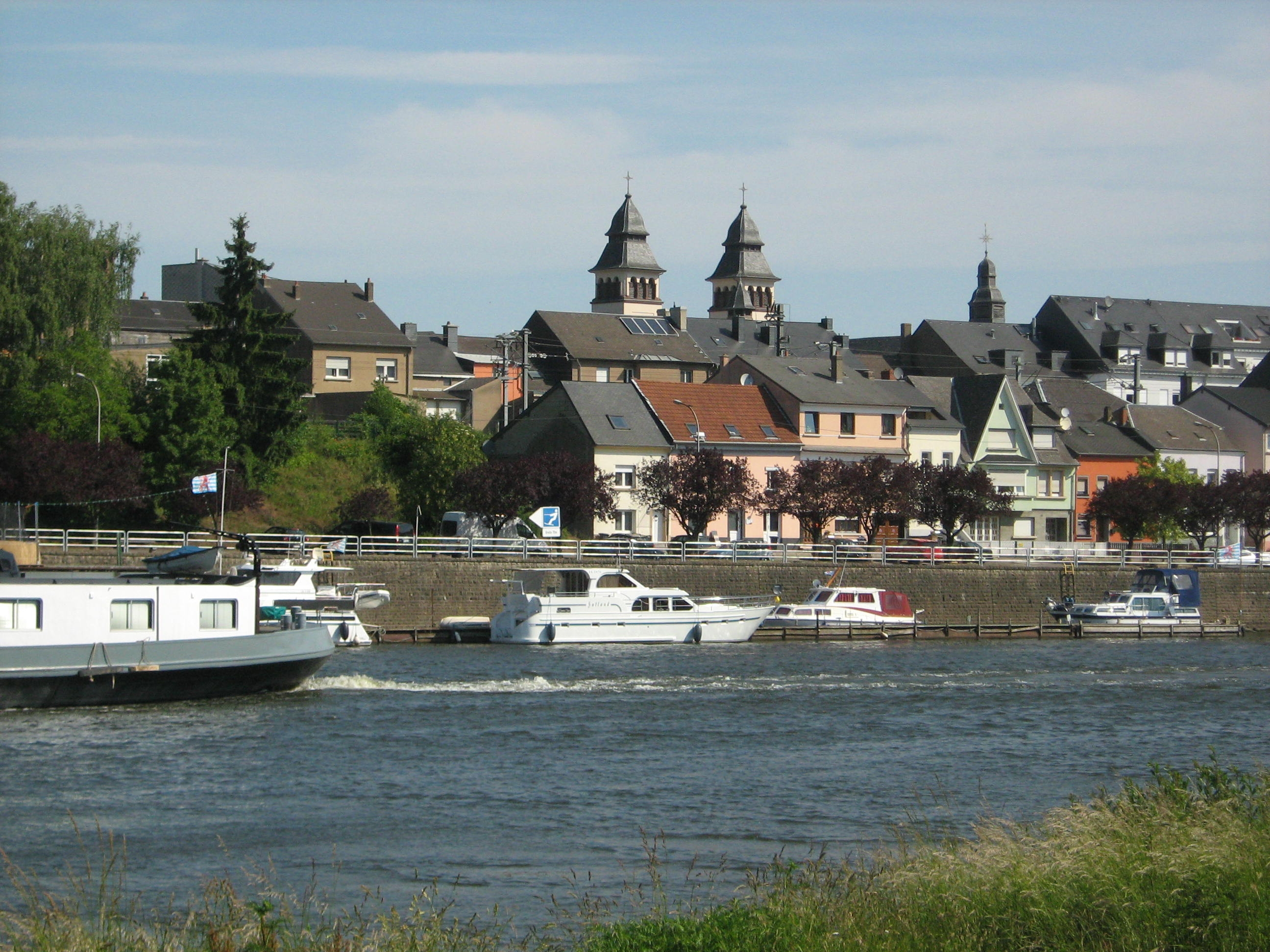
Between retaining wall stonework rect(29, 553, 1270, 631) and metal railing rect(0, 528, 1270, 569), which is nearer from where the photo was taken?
metal railing rect(0, 528, 1270, 569)

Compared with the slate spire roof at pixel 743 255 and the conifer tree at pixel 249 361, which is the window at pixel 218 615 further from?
the slate spire roof at pixel 743 255

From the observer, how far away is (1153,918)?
12328mm

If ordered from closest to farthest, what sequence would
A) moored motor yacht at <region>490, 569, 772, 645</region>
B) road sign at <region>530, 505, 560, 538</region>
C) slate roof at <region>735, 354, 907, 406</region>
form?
moored motor yacht at <region>490, 569, 772, 645</region> → road sign at <region>530, 505, 560, 538</region> → slate roof at <region>735, 354, 907, 406</region>

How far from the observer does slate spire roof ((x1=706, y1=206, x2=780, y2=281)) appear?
507 ft

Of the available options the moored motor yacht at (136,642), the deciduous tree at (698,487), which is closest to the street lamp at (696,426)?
the deciduous tree at (698,487)

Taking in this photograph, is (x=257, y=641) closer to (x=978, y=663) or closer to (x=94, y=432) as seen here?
(x=978, y=663)

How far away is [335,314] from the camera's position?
93000mm

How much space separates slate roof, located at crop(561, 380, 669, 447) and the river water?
24585 mm

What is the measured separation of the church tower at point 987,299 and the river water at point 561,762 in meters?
90.9

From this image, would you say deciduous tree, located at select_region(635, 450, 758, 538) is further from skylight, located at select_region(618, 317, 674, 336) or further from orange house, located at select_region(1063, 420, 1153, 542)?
skylight, located at select_region(618, 317, 674, 336)

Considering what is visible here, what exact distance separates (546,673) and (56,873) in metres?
22.3

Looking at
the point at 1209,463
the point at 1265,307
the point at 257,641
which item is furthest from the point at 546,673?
the point at 1265,307

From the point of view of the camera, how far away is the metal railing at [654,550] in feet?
163

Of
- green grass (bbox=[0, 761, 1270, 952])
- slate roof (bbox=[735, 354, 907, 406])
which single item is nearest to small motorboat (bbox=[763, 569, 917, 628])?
slate roof (bbox=[735, 354, 907, 406])
